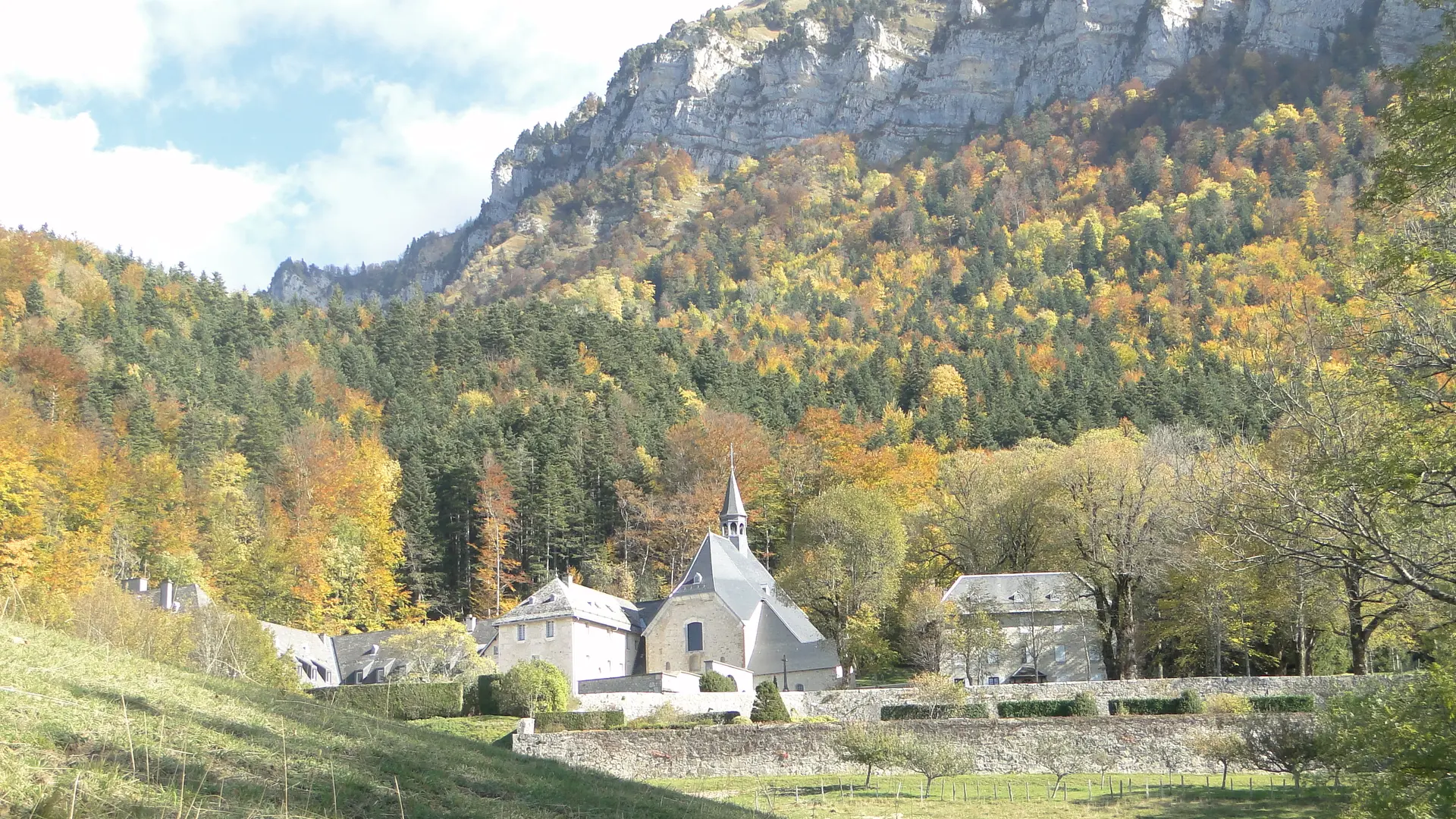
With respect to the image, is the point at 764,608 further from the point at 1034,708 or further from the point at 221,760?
the point at 221,760

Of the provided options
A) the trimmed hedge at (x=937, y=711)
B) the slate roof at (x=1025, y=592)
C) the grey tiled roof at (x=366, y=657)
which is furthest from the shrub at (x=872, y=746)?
the grey tiled roof at (x=366, y=657)

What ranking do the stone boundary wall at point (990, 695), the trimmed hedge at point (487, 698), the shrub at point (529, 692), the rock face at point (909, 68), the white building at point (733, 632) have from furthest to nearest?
the rock face at point (909, 68)
the white building at point (733, 632)
the trimmed hedge at point (487, 698)
the shrub at point (529, 692)
the stone boundary wall at point (990, 695)

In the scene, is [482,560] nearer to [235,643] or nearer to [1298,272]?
[235,643]

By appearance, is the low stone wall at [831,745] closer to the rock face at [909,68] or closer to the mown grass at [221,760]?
the mown grass at [221,760]

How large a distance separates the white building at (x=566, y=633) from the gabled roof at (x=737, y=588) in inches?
142

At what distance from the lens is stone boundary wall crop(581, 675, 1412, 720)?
108ft

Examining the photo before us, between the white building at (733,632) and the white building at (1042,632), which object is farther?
the white building at (733,632)

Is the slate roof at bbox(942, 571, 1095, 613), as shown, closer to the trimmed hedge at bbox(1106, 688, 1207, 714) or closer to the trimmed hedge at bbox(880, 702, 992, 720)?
the trimmed hedge at bbox(880, 702, 992, 720)

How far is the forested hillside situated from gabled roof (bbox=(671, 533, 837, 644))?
4.84 ft

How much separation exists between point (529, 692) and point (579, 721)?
261cm

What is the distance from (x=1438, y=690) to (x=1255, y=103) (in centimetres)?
12744

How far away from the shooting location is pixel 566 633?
1783 inches

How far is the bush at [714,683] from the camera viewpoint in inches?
1656

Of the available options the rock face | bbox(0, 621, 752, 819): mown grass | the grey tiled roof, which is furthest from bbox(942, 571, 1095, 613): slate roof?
the rock face
